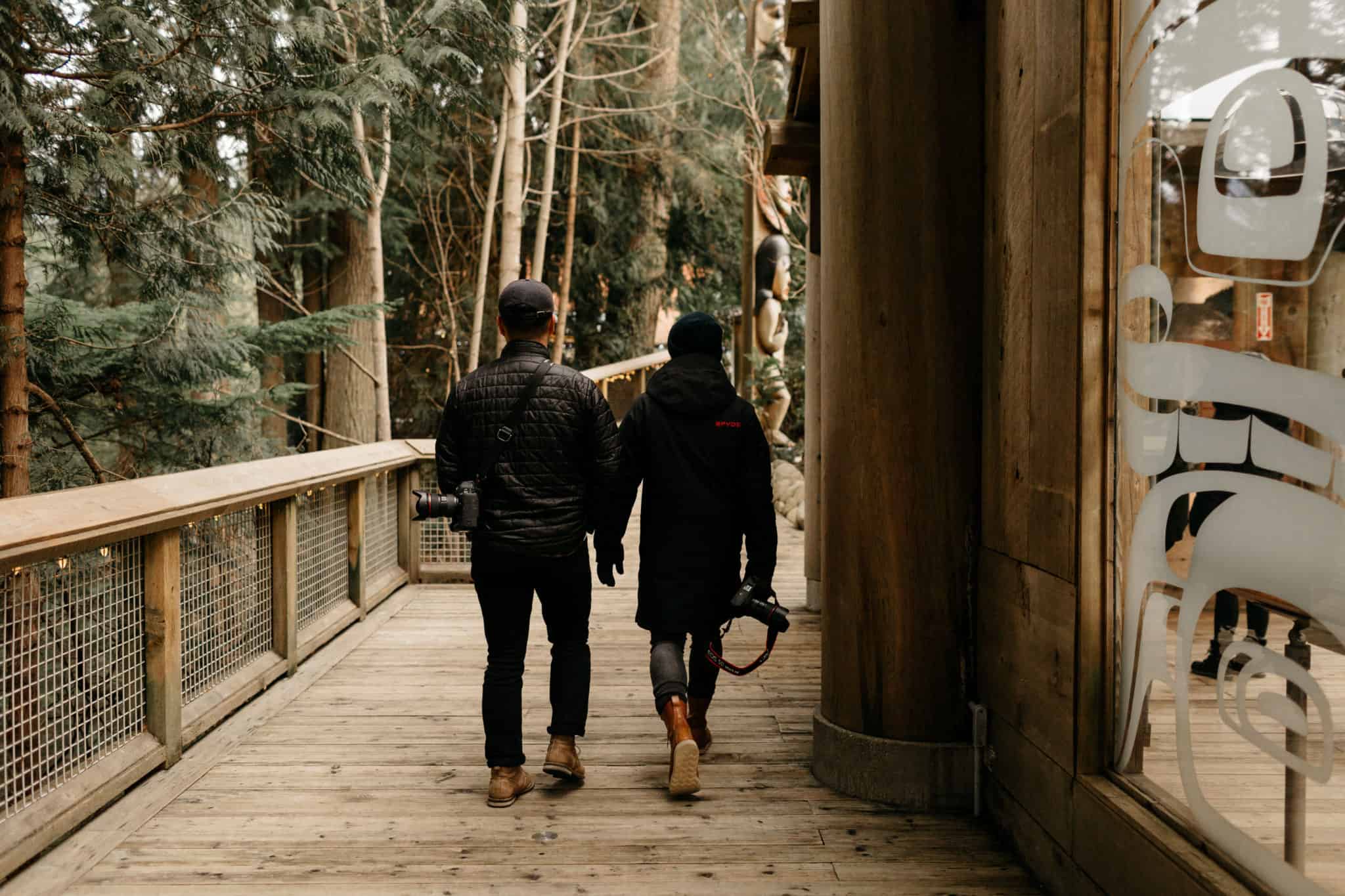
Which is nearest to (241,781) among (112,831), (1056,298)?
(112,831)

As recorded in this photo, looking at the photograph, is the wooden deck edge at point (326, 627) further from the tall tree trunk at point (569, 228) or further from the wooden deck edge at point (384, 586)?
the tall tree trunk at point (569, 228)

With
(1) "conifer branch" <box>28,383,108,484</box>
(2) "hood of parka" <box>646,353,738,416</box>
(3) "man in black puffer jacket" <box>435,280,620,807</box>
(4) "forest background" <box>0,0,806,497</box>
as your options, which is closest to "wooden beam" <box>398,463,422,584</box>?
(4) "forest background" <box>0,0,806,497</box>

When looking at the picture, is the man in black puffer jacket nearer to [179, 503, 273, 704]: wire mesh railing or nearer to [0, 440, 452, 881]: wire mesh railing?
[0, 440, 452, 881]: wire mesh railing

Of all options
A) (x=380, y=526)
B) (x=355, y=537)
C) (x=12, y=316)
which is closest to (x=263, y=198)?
(x=12, y=316)

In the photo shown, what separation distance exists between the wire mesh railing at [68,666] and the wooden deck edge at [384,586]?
2577mm

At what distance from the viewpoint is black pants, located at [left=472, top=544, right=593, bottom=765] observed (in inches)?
127

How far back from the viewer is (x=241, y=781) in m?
3.40

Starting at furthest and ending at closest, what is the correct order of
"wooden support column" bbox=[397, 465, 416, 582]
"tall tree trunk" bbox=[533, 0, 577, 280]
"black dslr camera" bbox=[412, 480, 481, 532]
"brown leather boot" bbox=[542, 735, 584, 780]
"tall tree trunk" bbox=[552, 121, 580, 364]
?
"tall tree trunk" bbox=[552, 121, 580, 364]
"tall tree trunk" bbox=[533, 0, 577, 280]
"wooden support column" bbox=[397, 465, 416, 582]
"brown leather boot" bbox=[542, 735, 584, 780]
"black dslr camera" bbox=[412, 480, 481, 532]

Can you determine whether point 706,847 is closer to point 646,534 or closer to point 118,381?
point 646,534

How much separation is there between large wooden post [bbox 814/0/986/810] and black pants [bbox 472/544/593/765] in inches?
35.3

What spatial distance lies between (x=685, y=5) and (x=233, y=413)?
37.7 feet

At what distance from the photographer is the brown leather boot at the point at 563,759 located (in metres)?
3.31

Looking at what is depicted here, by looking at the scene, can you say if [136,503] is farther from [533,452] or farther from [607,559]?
[607,559]

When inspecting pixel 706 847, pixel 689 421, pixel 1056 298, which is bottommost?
pixel 706 847
